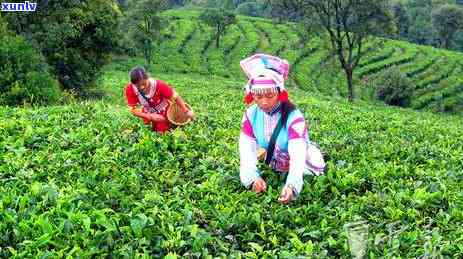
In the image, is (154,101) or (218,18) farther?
(218,18)

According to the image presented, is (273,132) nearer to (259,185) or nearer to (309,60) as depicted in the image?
(259,185)

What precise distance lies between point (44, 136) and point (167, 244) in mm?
4748

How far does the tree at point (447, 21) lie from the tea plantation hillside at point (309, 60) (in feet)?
30.4

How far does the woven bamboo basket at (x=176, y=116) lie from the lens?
9.20 meters

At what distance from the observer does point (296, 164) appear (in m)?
5.89

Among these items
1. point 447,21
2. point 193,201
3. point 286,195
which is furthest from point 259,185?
point 447,21

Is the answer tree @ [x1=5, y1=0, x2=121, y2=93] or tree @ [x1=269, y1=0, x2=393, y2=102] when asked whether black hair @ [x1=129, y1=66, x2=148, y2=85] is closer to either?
tree @ [x1=5, y1=0, x2=121, y2=93]

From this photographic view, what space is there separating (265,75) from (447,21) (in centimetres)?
10379

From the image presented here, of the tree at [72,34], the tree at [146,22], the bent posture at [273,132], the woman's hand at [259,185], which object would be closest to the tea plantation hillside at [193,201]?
the woman's hand at [259,185]

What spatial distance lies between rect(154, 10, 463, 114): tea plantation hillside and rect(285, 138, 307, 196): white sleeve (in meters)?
59.5

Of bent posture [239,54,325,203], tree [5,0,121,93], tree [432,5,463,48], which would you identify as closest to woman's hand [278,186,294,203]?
bent posture [239,54,325,203]

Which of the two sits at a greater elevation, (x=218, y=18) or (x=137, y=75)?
(x=218, y=18)

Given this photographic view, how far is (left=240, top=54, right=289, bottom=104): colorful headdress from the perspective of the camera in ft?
19.6

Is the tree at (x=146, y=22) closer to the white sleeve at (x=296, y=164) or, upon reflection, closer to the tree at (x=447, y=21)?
the white sleeve at (x=296, y=164)
